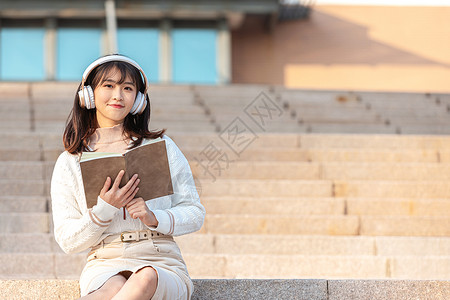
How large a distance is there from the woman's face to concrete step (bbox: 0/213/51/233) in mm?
2483

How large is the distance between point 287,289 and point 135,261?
881 millimetres

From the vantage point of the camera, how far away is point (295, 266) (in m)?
4.68

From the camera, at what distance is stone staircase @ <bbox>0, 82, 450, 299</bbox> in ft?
15.2

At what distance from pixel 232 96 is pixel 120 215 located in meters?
7.97

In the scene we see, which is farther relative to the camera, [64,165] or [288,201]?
[288,201]

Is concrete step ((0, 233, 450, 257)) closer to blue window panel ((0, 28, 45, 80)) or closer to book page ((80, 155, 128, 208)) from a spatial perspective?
book page ((80, 155, 128, 208))

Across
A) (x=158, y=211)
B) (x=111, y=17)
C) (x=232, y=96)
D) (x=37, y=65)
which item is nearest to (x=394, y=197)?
(x=158, y=211)

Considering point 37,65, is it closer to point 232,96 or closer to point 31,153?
point 232,96

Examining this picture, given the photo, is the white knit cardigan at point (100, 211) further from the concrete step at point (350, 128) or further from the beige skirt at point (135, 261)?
the concrete step at point (350, 128)

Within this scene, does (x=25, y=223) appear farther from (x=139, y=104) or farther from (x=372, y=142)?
(x=372, y=142)

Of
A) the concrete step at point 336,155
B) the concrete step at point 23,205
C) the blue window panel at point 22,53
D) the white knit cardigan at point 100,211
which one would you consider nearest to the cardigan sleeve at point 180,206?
the white knit cardigan at point 100,211

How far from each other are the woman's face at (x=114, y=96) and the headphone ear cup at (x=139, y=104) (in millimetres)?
26

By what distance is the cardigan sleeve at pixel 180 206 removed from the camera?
3.00 metres

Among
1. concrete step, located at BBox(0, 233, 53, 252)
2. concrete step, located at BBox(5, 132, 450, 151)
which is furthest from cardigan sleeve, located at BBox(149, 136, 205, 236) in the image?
concrete step, located at BBox(5, 132, 450, 151)
